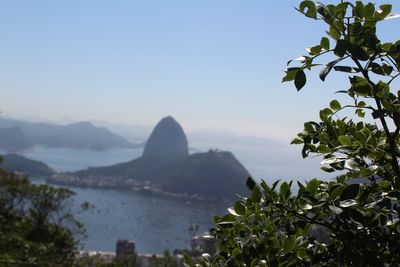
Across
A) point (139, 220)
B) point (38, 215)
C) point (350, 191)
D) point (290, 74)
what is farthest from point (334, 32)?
point (139, 220)

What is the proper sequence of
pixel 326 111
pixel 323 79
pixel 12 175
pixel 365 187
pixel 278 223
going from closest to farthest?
pixel 323 79 < pixel 365 187 < pixel 278 223 < pixel 326 111 < pixel 12 175

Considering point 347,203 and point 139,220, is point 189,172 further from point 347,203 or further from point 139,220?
point 347,203

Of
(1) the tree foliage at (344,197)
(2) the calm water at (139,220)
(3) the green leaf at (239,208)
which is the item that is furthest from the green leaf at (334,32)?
(2) the calm water at (139,220)

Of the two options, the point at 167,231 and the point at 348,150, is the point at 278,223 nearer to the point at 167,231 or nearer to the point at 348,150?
the point at 348,150

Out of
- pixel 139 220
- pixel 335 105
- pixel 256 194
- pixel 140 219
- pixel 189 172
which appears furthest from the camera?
pixel 189 172

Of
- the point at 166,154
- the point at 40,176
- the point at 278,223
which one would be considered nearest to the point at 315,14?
the point at 278,223

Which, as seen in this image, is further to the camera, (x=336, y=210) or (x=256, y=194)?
(x=256, y=194)
